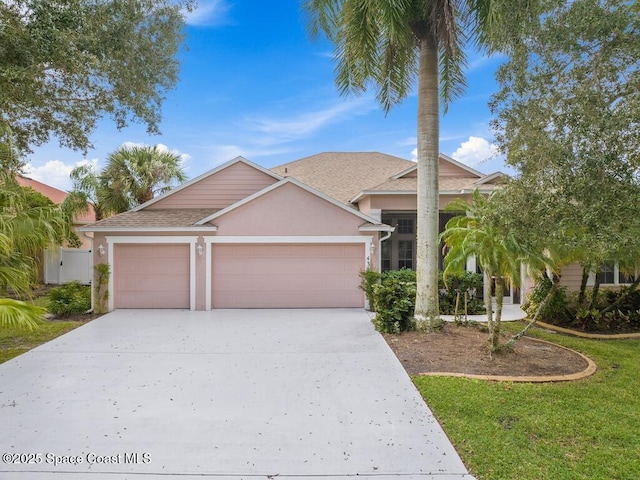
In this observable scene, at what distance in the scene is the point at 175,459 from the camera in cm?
394

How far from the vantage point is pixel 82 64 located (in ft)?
29.7

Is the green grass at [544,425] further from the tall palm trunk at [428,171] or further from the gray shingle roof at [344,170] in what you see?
the gray shingle roof at [344,170]

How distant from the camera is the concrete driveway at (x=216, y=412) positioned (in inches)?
151

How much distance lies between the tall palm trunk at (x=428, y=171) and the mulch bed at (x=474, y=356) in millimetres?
668

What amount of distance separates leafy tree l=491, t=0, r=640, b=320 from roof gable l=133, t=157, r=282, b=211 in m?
9.23

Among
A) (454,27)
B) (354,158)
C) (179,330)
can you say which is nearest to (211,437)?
(179,330)

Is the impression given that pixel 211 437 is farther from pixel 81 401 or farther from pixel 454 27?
pixel 454 27

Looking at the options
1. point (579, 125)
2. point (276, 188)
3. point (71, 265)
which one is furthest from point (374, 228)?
point (71, 265)

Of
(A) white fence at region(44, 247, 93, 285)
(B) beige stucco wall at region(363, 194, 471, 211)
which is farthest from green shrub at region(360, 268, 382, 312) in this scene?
(A) white fence at region(44, 247, 93, 285)

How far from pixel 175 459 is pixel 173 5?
39.2 feet

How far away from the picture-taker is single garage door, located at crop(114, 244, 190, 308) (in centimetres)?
1160

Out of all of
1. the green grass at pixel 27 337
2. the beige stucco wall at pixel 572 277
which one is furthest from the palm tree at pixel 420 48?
the green grass at pixel 27 337

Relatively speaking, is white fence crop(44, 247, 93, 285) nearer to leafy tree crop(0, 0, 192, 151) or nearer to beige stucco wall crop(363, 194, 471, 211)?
leafy tree crop(0, 0, 192, 151)

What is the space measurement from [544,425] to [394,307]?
14.7ft
